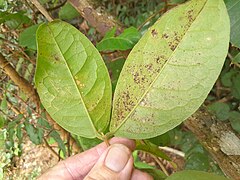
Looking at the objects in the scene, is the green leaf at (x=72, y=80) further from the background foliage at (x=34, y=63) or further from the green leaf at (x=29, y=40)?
the green leaf at (x=29, y=40)

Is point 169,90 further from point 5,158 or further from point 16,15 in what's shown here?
point 5,158

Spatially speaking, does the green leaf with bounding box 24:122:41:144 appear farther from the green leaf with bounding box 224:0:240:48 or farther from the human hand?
the green leaf with bounding box 224:0:240:48

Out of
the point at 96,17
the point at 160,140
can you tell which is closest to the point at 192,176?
the point at 160,140

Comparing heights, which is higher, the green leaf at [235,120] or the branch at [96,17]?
the branch at [96,17]

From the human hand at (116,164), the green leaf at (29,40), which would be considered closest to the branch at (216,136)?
the human hand at (116,164)

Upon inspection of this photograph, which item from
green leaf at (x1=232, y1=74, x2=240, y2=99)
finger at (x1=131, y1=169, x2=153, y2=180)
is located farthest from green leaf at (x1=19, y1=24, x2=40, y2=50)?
green leaf at (x1=232, y1=74, x2=240, y2=99)

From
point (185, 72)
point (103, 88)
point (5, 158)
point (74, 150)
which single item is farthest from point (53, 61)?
point (5, 158)

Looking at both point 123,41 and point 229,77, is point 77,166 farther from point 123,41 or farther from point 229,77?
point 229,77
